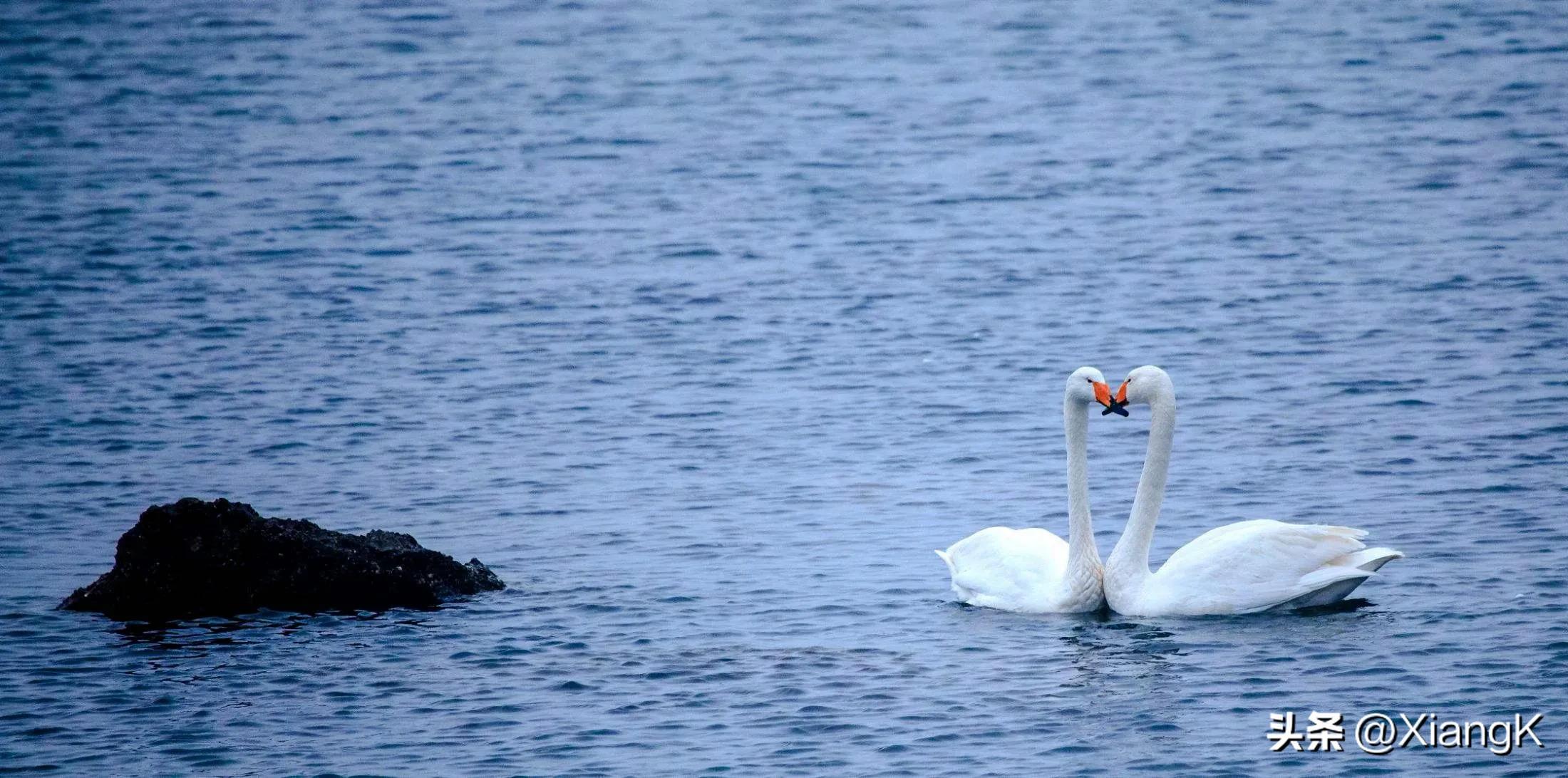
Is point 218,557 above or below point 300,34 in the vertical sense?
below

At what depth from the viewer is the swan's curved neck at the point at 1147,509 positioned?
12320 mm

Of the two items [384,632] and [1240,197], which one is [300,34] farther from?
[384,632]

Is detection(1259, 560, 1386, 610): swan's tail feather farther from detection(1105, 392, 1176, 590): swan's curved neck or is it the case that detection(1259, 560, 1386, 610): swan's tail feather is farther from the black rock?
the black rock

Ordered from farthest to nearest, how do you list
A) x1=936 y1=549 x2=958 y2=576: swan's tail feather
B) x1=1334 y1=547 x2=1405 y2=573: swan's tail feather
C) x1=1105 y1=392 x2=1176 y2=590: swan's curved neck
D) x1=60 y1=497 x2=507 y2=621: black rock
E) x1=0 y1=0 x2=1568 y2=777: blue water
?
x1=936 y1=549 x2=958 y2=576: swan's tail feather < x1=60 y1=497 x2=507 y2=621: black rock < x1=1105 y1=392 x2=1176 y2=590: swan's curved neck < x1=1334 y1=547 x2=1405 y2=573: swan's tail feather < x1=0 y1=0 x2=1568 y2=777: blue water

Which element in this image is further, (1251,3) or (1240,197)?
(1251,3)

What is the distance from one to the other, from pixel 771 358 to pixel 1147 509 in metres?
8.25

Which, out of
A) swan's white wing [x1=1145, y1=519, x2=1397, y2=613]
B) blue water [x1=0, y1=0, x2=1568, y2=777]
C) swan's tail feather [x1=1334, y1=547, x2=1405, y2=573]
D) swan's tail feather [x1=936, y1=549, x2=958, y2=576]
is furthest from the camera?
swan's tail feather [x1=936, y1=549, x2=958, y2=576]

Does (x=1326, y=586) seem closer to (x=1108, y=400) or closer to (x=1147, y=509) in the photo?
(x=1147, y=509)

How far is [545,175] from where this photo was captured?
30156 millimetres

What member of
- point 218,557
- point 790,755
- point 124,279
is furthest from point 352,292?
→ point 790,755

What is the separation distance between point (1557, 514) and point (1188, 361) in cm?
590

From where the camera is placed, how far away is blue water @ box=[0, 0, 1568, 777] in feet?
35.4

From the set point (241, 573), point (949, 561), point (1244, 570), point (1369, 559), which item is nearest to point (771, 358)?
point (949, 561)

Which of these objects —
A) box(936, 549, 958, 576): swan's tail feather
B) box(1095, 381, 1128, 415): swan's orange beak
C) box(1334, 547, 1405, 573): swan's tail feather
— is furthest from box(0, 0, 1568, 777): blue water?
box(1095, 381, 1128, 415): swan's orange beak
